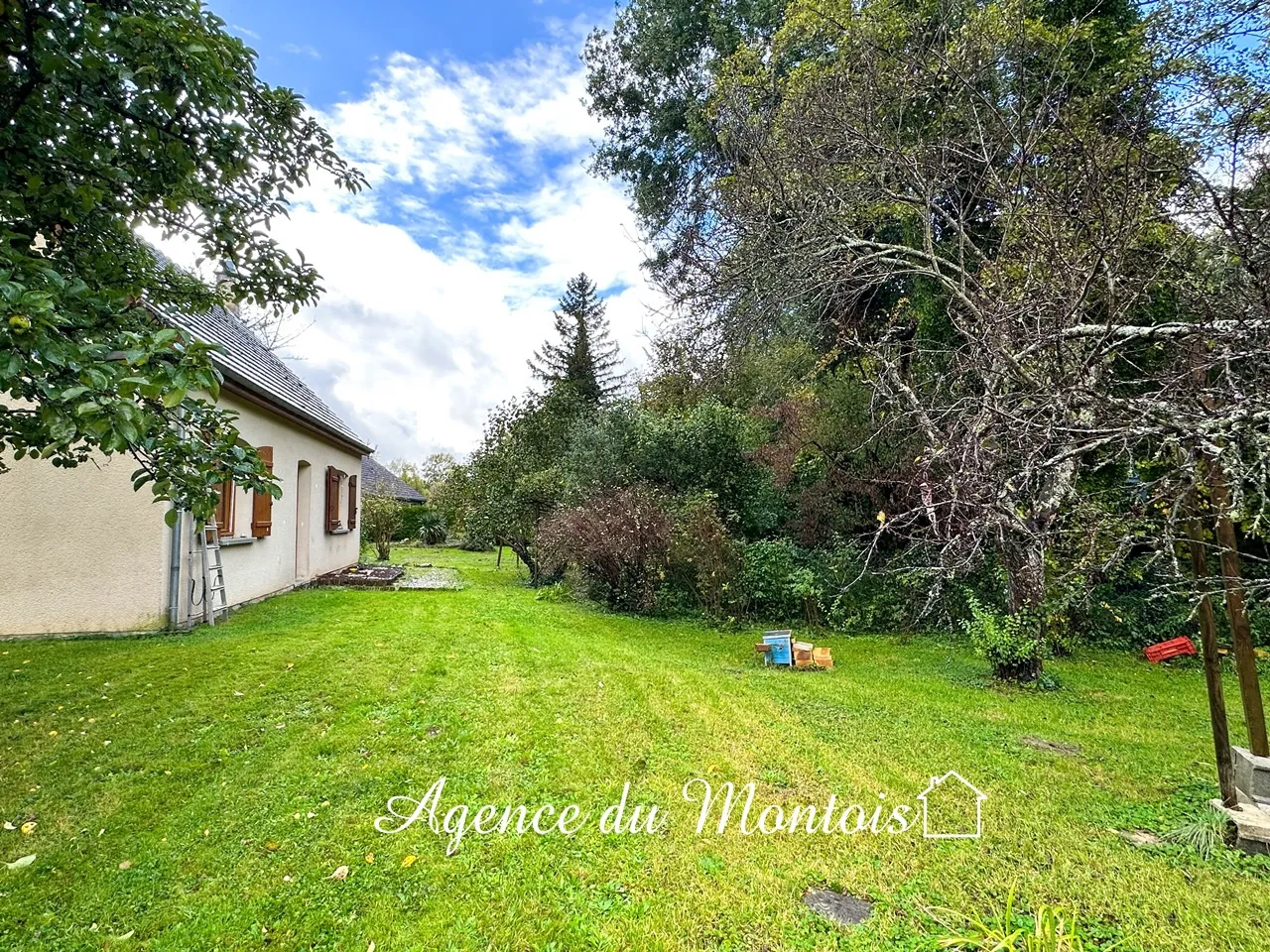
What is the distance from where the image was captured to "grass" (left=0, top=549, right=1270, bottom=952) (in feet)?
7.59

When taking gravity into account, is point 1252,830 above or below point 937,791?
above

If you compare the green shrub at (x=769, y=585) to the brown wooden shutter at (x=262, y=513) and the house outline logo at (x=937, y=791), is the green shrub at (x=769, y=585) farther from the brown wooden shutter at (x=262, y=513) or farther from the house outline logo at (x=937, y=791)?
the brown wooden shutter at (x=262, y=513)

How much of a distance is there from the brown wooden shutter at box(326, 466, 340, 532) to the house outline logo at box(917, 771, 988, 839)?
→ 11.6 metres

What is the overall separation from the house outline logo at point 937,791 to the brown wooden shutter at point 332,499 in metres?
11.6

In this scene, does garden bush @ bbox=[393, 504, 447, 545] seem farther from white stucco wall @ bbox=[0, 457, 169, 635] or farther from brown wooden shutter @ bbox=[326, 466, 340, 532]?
white stucco wall @ bbox=[0, 457, 169, 635]

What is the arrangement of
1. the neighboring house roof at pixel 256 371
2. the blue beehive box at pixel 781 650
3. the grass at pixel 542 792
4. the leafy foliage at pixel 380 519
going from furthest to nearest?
the leafy foliage at pixel 380 519
the neighboring house roof at pixel 256 371
the blue beehive box at pixel 781 650
the grass at pixel 542 792

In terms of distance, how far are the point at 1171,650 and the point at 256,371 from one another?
13.2 metres

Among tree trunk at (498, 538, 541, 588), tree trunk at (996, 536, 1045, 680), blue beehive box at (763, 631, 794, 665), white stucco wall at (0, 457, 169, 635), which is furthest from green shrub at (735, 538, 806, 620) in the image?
white stucco wall at (0, 457, 169, 635)

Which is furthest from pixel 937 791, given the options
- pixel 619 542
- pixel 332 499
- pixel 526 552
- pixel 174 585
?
pixel 332 499

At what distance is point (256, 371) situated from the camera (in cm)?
897

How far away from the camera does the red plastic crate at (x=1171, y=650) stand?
22.6 ft

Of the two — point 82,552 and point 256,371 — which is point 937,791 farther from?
point 256,371

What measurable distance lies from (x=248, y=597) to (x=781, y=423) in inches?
358

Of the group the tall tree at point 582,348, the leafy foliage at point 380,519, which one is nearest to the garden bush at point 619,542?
the leafy foliage at point 380,519
